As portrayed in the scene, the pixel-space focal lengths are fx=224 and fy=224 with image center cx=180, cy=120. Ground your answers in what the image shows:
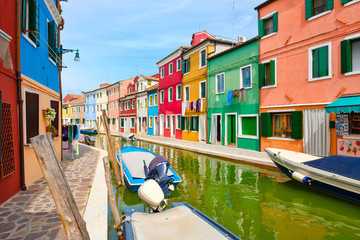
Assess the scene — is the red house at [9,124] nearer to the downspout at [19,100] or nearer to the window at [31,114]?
the downspout at [19,100]

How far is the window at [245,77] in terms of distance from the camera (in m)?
15.2

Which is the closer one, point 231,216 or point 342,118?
point 231,216

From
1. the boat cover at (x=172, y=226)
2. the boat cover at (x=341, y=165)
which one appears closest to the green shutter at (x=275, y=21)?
the boat cover at (x=341, y=165)

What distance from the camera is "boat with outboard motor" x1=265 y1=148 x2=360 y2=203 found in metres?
6.25

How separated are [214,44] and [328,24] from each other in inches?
385

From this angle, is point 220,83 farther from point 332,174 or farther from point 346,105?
point 332,174

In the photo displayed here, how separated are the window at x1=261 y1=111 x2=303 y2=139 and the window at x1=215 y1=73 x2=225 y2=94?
489 centimetres

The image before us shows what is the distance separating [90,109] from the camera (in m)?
51.0

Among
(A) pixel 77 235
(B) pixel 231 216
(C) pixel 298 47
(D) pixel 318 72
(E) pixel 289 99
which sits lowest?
(B) pixel 231 216

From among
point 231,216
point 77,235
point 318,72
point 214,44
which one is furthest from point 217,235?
point 214,44

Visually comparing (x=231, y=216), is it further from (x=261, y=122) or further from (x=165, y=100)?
(x=165, y=100)

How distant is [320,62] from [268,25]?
4.45 meters

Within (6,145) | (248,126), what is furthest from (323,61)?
(6,145)

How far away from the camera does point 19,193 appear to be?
235 inches
